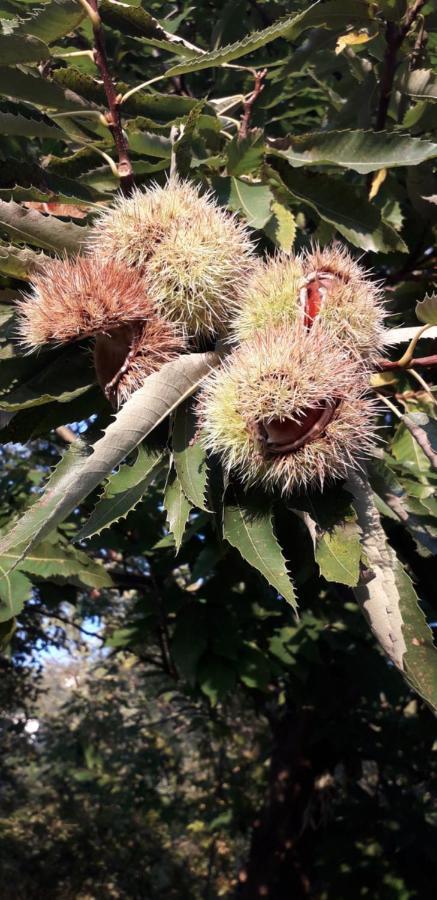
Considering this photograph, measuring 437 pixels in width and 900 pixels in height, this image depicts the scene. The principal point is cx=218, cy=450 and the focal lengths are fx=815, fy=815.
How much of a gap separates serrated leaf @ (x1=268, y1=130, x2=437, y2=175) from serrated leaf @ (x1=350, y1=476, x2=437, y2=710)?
71cm

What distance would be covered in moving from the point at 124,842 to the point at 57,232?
7.36 m

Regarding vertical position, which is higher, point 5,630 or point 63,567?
point 63,567

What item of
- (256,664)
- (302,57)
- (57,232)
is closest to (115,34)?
(302,57)

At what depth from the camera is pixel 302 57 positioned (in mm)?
2100

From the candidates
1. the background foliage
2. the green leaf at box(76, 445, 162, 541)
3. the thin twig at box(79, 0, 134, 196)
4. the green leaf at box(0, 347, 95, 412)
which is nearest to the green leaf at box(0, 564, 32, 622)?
the background foliage

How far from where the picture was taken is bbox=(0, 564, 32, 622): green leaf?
222 centimetres

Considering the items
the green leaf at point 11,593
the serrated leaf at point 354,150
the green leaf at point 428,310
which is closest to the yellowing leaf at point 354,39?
the serrated leaf at point 354,150

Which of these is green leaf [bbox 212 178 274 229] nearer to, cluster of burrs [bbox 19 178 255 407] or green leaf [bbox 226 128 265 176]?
green leaf [bbox 226 128 265 176]

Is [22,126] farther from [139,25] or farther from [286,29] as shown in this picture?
[286,29]

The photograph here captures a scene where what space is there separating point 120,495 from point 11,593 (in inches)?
44.6

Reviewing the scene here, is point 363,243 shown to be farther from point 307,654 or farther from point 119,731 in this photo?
point 119,731

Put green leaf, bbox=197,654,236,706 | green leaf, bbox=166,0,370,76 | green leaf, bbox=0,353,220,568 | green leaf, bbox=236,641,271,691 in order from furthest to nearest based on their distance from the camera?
green leaf, bbox=236,641,271,691 → green leaf, bbox=197,654,236,706 → green leaf, bbox=166,0,370,76 → green leaf, bbox=0,353,220,568

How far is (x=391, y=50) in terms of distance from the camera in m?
1.93

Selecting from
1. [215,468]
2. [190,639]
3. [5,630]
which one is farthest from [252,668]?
[215,468]
